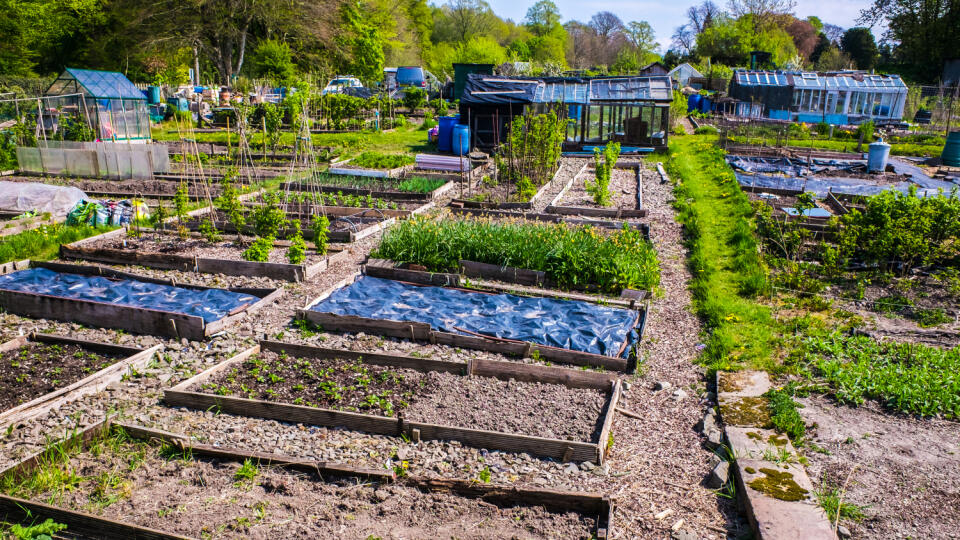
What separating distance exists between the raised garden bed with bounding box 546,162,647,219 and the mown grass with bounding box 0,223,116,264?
8.02m

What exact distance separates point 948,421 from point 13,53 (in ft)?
129

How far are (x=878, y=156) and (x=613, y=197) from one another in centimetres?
882

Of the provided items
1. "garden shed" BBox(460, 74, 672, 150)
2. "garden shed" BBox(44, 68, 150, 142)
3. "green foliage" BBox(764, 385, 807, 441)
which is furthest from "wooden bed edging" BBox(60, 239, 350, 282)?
"garden shed" BBox(460, 74, 672, 150)

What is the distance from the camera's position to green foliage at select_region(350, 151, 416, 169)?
16812 mm

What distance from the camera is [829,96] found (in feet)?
94.9

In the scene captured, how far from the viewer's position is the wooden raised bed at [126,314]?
6609 mm

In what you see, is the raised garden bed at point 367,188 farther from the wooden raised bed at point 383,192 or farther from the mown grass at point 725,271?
the mown grass at point 725,271

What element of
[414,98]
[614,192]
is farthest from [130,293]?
[414,98]

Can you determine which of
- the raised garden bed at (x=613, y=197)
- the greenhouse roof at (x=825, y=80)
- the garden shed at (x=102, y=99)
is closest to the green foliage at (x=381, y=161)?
the raised garden bed at (x=613, y=197)

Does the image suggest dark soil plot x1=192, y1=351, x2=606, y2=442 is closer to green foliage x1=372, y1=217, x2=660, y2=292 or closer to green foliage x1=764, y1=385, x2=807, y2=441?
green foliage x1=764, y1=385, x2=807, y2=441

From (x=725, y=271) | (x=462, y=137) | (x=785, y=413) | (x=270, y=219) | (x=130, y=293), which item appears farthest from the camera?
(x=462, y=137)

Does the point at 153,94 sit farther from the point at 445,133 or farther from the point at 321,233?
the point at 321,233

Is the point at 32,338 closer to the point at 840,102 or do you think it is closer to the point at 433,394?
the point at 433,394

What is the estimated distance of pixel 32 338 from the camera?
21.0ft
